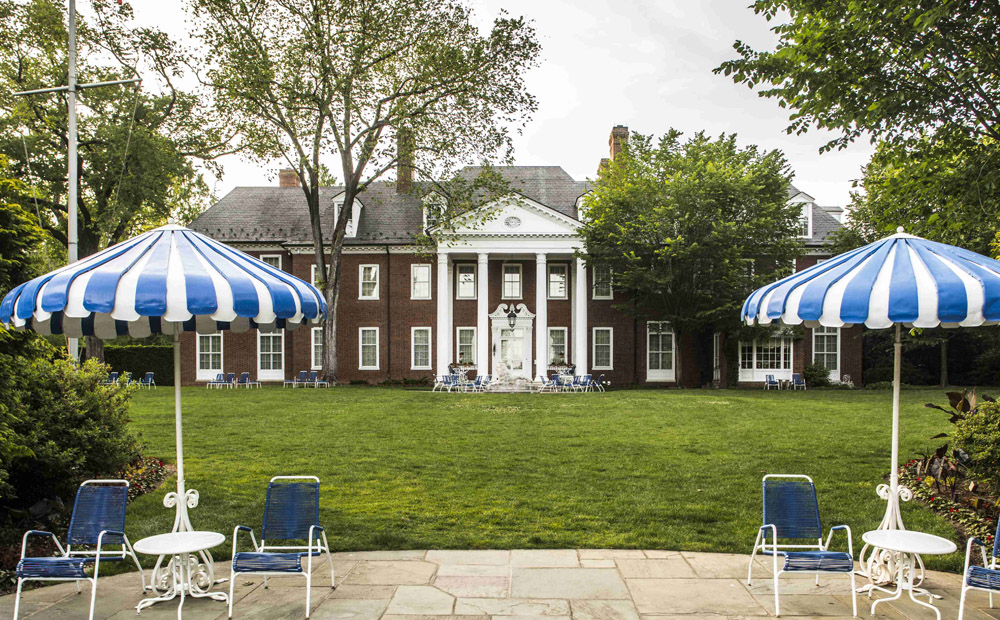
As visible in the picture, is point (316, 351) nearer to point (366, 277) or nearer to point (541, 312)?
point (366, 277)

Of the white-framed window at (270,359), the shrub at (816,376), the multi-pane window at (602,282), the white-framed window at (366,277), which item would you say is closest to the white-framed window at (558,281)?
the multi-pane window at (602,282)

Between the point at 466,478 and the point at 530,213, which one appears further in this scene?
the point at 530,213

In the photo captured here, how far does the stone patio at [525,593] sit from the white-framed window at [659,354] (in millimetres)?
27574

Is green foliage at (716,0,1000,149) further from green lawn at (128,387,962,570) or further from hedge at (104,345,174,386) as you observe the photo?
hedge at (104,345,174,386)

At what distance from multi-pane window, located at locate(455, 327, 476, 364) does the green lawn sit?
40.1 feet

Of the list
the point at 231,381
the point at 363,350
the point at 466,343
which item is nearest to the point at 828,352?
the point at 466,343

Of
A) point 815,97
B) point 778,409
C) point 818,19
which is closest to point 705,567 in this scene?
point 815,97

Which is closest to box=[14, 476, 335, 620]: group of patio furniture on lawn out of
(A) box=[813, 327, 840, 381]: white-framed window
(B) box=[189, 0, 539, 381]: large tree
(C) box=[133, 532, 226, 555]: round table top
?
(C) box=[133, 532, 226, 555]: round table top

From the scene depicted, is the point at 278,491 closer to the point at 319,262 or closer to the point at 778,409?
the point at 778,409

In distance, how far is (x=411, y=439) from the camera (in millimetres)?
14523

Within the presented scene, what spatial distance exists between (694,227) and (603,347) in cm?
760

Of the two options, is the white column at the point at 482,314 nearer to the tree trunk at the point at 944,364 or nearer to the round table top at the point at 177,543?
the tree trunk at the point at 944,364

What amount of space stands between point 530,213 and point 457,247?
3.73 metres

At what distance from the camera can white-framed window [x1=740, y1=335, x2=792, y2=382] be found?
3341cm
